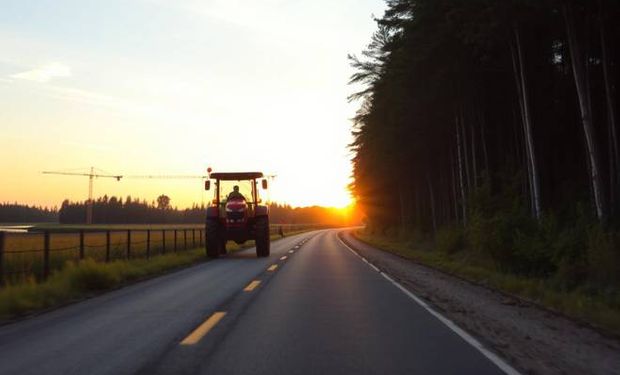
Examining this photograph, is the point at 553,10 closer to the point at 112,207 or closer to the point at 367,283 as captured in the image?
the point at 367,283

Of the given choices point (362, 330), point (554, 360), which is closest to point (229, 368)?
point (362, 330)

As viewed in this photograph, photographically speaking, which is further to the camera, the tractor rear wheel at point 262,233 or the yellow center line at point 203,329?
the tractor rear wheel at point 262,233

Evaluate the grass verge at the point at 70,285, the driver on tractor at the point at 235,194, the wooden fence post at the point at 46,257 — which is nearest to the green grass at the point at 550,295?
the grass verge at the point at 70,285

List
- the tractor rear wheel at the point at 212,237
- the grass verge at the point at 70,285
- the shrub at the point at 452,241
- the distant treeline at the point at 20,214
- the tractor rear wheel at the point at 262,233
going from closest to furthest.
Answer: the grass verge at the point at 70,285
the shrub at the point at 452,241
the tractor rear wheel at the point at 212,237
the tractor rear wheel at the point at 262,233
the distant treeline at the point at 20,214

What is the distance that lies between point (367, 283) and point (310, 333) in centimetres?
667

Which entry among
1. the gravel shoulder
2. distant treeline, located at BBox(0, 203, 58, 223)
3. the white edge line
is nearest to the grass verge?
the white edge line

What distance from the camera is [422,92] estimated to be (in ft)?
78.9

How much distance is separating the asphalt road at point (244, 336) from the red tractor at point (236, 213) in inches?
474

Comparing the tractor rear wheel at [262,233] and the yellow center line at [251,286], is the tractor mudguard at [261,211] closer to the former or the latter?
the tractor rear wheel at [262,233]

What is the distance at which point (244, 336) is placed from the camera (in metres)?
7.56

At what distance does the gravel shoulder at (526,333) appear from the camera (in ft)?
19.7

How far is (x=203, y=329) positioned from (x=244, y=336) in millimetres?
771

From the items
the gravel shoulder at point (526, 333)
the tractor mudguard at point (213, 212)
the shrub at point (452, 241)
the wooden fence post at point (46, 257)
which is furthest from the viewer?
the tractor mudguard at point (213, 212)

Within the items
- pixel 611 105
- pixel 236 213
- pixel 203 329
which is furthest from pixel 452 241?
pixel 203 329
